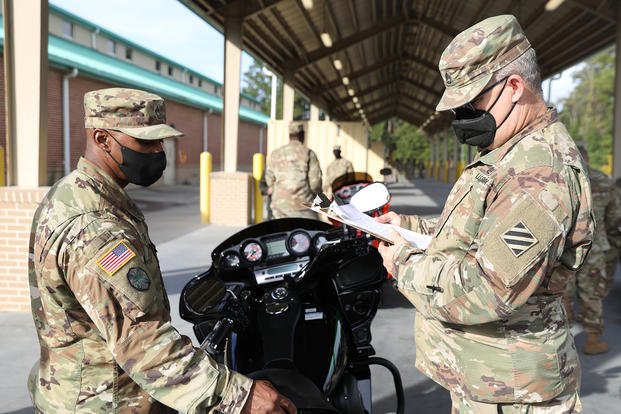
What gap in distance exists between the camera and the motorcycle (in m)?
2.18

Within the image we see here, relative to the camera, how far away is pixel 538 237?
1.43 m

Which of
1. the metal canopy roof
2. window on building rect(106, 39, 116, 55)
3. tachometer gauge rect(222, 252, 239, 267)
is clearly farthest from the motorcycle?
window on building rect(106, 39, 116, 55)

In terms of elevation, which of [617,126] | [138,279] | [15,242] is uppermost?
[617,126]

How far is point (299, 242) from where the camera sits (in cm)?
240

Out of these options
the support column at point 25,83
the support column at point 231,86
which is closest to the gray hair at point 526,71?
the support column at point 25,83

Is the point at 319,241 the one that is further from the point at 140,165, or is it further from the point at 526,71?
the point at 526,71

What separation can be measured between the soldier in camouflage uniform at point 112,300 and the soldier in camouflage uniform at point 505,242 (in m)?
0.63

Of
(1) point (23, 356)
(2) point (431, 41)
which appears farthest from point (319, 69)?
(1) point (23, 356)

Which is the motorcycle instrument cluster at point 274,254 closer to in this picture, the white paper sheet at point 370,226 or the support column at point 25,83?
the white paper sheet at point 370,226

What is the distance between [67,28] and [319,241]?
30984mm

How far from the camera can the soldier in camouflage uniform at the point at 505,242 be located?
1.47m

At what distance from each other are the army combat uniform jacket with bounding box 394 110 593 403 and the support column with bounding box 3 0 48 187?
4.68m

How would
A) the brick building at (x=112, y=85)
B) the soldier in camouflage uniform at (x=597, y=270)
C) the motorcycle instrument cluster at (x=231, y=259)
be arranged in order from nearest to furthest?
the motorcycle instrument cluster at (x=231, y=259) < the soldier in camouflage uniform at (x=597, y=270) < the brick building at (x=112, y=85)

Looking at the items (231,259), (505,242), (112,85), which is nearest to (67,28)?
(112,85)
